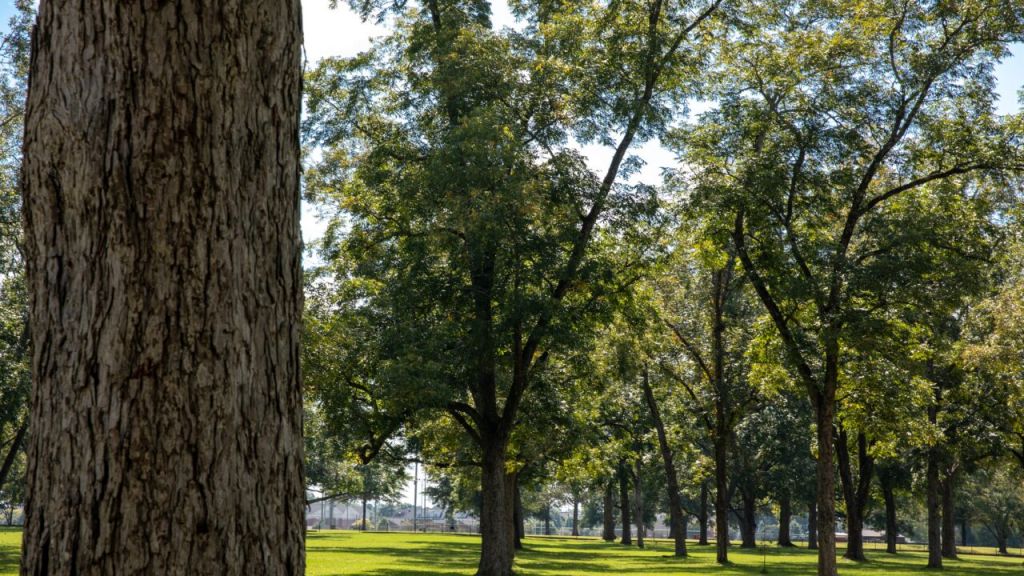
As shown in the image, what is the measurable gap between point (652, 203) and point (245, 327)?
18571 millimetres

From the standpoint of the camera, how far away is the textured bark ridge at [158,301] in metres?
2.73

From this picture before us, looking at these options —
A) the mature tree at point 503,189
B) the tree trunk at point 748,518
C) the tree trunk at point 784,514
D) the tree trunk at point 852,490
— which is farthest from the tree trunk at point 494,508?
the tree trunk at point 784,514

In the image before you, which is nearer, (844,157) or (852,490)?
(844,157)

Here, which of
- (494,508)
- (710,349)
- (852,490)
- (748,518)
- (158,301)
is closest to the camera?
(158,301)

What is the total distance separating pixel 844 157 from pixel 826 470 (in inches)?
274

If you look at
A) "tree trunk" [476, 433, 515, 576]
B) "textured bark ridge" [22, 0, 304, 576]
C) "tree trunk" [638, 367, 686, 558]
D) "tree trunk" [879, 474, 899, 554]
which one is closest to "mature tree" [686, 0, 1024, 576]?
"tree trunk" [476, 433, 515, 576]

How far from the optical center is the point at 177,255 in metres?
2.83

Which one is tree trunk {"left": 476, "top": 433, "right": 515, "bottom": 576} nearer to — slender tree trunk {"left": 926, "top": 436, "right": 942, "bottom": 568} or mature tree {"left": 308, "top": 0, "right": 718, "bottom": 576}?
mature tree {"left": 308, "top": 0, "right": 718, "bottom": 576}

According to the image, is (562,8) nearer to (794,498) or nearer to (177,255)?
(177,255)

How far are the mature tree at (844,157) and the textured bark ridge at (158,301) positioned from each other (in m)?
18.1

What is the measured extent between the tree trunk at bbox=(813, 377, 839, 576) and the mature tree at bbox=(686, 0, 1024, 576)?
0.11ft

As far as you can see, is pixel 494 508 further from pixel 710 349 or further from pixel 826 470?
pixel 710 349

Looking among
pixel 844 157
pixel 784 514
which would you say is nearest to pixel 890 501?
pixel 784 514

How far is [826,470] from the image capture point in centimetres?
2125
